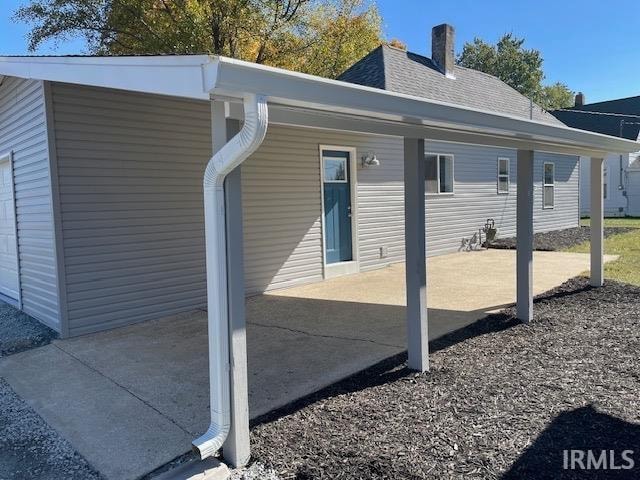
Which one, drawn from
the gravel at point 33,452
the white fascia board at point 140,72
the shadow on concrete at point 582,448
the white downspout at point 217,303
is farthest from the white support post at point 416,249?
the gravel at point 33,452

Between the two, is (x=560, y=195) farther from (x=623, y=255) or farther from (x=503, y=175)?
(x=623, y=255)

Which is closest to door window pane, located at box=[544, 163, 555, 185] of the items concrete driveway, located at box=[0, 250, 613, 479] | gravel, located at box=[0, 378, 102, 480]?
concrete driveway, located at box=[0, 250, 613, 479]

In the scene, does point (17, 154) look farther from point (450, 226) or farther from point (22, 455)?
point (450, 226)

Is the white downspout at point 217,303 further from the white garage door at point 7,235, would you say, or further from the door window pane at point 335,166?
the door window pane at point 335,166

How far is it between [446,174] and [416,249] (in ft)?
26.9

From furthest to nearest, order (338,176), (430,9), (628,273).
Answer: (430,9) → (338,176) → (628,273)

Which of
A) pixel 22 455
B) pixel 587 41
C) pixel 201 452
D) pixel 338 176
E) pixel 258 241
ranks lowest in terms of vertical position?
pixel 22 455

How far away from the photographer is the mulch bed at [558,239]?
12414 millimetres

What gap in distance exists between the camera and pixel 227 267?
2816 mm

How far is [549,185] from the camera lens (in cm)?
1591

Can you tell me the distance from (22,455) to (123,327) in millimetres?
2961

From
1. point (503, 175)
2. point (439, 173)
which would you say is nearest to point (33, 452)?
point (439, 173)

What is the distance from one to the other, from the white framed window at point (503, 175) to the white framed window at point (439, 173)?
2.62 m

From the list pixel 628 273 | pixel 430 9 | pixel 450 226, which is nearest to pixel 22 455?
pixel 628 273
